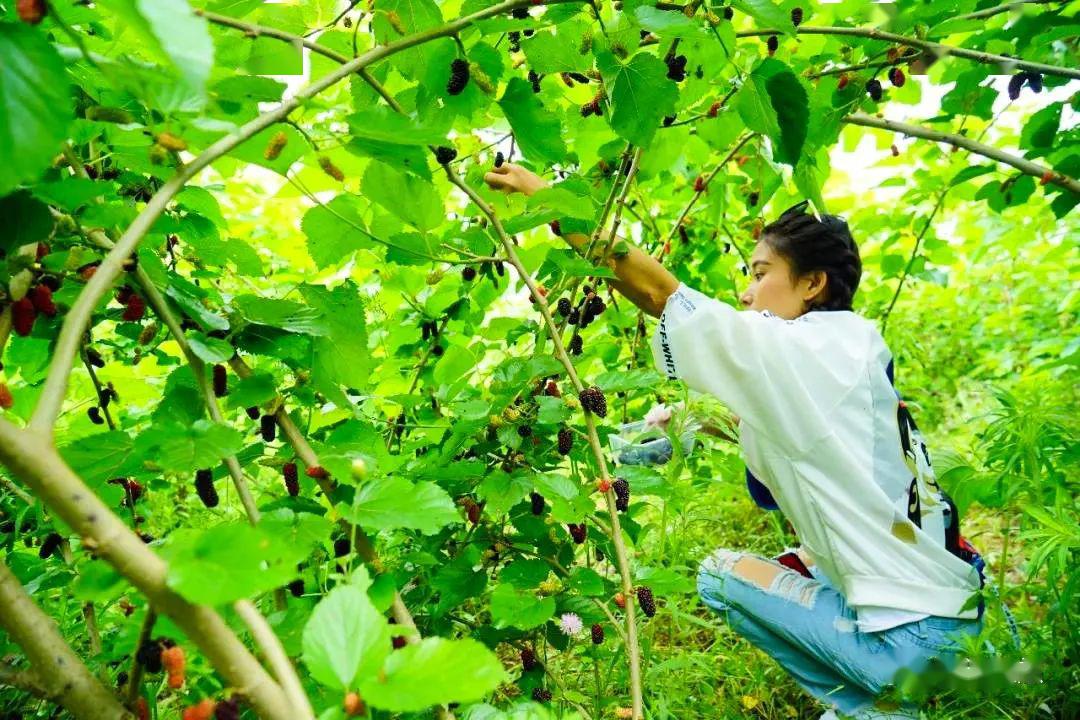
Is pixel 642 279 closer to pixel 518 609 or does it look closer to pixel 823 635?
pixel 518 609

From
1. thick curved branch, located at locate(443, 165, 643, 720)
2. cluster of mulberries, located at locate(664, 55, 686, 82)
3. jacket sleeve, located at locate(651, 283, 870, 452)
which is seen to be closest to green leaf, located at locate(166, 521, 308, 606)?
thick curved branch, located at locate(443, 165, 643, 720)

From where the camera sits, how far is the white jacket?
54.6 inches

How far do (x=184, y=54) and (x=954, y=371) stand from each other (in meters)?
Result: 4.18

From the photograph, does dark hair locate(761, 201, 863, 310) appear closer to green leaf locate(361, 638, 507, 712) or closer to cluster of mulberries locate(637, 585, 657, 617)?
cluster of mulberries locate(637, 585, 657, 617)

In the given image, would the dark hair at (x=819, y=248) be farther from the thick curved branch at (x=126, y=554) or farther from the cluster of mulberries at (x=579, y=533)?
the thick curved branch at (x=126, y=554)

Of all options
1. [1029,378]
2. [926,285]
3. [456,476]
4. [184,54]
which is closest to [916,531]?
[456,476]

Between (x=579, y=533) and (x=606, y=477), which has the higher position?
(x=606, y=477)

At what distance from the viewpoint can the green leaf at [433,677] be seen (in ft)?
1.39

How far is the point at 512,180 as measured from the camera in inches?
46.9

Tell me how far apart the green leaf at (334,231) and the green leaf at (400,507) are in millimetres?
425

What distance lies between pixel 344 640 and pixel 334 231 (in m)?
0.65

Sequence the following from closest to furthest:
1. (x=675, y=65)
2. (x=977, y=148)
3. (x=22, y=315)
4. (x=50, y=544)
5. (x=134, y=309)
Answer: (x=22, y=315) → (x=134, y=309) → (x=675, y=65) → (x=50, y=544) → (x=977, y=148)

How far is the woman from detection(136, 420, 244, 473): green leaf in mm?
765

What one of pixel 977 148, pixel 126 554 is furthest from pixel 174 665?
pixel 977 148
